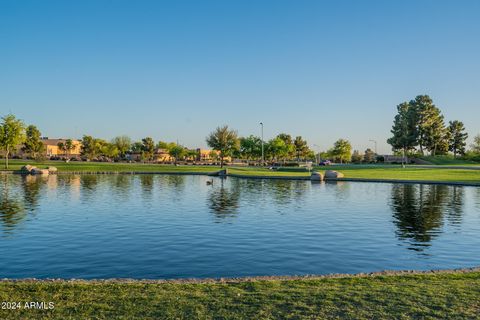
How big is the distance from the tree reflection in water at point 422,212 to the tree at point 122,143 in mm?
143379

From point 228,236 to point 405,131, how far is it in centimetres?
10162

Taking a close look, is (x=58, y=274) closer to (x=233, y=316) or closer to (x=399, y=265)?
(x=233, y=316)

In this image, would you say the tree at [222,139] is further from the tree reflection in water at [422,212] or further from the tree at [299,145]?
the tree at [299,145]

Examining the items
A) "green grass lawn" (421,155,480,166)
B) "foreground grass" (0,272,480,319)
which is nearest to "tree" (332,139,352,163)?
"green grass lawn" (421,155,480,166)

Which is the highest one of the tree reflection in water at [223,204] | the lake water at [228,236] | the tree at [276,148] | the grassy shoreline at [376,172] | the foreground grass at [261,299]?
the tree at [276,148]

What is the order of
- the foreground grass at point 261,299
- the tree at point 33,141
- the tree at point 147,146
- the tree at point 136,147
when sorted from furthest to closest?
the tree at point 136,147 → the tree at point 147,146 → the tree at point 33,141 → the foreground grass at point 261,299

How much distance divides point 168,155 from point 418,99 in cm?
12243

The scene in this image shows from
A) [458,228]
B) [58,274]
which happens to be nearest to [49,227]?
[58,274]

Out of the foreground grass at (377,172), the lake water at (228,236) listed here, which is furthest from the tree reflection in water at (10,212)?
the foreground grass at (377,172)

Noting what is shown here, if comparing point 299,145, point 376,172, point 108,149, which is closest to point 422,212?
point 376,172

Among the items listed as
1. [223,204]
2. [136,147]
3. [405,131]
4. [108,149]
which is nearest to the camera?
[223,204]

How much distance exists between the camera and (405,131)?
109m

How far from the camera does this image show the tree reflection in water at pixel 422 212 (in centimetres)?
1862

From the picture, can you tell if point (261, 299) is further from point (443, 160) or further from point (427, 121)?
point (427, 121)
